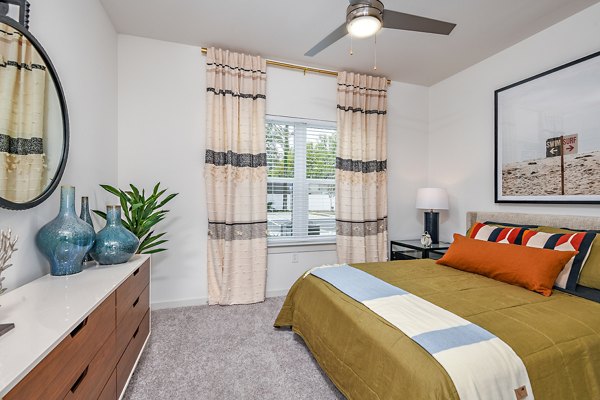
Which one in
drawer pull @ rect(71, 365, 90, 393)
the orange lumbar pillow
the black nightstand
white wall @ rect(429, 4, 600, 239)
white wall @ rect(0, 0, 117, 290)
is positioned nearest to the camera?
drawer pull @ rect(71, 365, 90, 393)

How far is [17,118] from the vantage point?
1324mm

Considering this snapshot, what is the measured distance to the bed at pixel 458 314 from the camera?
1142 mm

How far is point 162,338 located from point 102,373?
3.71 ft

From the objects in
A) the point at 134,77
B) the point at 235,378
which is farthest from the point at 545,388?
the point at 134,77

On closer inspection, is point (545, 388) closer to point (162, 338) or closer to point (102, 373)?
point (102, 373)

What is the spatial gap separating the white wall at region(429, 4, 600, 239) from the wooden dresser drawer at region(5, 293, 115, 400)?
347 centimetres

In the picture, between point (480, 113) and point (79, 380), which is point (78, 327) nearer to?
point (79, 380)

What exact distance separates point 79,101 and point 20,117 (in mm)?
770

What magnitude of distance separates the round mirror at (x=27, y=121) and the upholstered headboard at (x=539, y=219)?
3687mm

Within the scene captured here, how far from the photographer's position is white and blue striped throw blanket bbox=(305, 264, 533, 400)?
1.05 metres

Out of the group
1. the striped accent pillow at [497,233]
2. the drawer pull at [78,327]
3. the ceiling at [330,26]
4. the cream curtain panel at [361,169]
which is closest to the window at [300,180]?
the cream curtain panel at [361,169]

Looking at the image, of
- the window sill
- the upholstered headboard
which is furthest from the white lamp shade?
the window sill

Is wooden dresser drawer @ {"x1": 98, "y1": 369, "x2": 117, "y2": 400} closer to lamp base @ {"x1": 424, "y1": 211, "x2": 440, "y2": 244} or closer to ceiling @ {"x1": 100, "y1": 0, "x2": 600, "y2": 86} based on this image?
ceiling @ {"x1": 100, "y1": 0, "x2": 600, "y2": 86}

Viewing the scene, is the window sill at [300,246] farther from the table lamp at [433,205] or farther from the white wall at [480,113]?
the white wall at [480,113]
